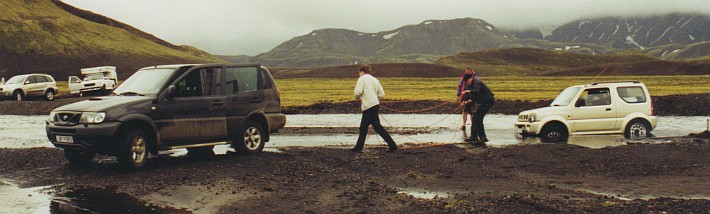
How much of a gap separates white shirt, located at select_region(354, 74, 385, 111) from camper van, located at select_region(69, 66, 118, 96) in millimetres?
42293

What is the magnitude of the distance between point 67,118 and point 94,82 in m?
43.0

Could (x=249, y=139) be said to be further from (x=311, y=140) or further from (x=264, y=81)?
(x=311, y=140)

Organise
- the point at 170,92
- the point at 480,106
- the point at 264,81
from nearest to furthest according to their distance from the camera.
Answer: the point at 170,92, the point at 264,81, the point at 480,106

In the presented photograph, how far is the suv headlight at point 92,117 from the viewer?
1179 centimetres

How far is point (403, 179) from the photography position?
11.5 m

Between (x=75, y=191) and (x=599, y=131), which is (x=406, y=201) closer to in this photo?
(x=75, y=191)

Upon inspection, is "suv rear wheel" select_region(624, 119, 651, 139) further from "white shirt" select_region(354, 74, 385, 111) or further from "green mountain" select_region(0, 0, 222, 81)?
"green mountain" select_region(0, 0, 222, 81)

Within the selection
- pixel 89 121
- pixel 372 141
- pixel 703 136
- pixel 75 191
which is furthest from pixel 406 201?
pixel 703 136

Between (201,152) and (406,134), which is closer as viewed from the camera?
(201,152)

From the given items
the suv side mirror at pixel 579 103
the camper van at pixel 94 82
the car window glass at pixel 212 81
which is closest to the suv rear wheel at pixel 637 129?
the suv side mirror at pixel 579 103

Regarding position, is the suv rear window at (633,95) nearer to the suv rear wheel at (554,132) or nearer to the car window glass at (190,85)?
the suv rear wheel at (554,132)

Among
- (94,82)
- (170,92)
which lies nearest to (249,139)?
(170,92)

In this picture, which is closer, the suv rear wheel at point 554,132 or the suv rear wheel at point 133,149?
the suv rear wheel at point 133,149

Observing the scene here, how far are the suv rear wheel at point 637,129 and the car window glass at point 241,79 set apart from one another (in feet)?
34.1
